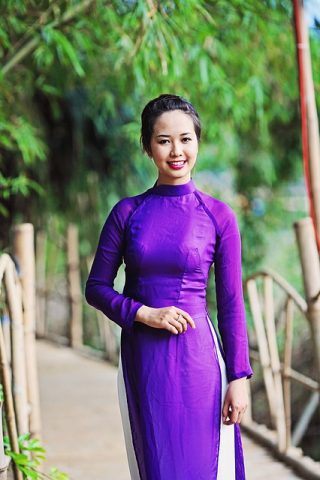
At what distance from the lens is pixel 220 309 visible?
64.0 inches

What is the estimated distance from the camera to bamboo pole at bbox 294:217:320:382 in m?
2.46

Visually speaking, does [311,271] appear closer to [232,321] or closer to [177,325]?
[232,321]

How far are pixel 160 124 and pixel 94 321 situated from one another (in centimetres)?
524

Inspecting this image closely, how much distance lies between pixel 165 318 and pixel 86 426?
2345 millimetres

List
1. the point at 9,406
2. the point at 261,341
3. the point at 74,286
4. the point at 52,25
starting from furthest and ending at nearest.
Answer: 1. the point at 74,286
2. the point at 261,341
3. the point at 52,25
4. the point at 9,406

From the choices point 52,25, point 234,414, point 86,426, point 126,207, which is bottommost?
point 86,426

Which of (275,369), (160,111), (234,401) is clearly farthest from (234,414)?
(275,369)

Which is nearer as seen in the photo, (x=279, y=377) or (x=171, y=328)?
(x=171, y=328)

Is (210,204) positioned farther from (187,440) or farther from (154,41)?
(154,41)

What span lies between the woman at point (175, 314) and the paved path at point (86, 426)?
4.50 ft

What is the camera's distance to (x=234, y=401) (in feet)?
5.22

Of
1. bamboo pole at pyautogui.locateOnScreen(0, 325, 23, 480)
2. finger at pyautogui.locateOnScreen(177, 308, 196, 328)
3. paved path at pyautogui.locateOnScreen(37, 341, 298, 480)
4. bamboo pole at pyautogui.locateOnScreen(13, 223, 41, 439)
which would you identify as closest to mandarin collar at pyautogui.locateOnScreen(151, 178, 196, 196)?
finger at pyautogui.locateOnScreen(177, 308, 196, 328)

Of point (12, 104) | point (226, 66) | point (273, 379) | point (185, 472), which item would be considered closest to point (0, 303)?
point (273, 379)

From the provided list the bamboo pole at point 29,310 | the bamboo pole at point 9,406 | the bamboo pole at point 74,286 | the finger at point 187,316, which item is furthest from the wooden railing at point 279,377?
the bamboo pole at point 74,286
